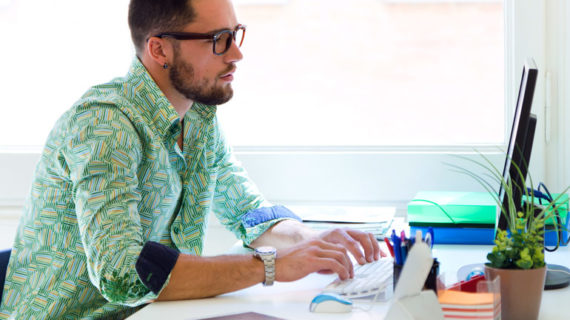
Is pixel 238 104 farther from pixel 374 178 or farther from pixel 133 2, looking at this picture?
pixel 133 2

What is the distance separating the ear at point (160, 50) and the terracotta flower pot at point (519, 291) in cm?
91

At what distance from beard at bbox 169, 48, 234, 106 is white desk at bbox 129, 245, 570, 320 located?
520mm

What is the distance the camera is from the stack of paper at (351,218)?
5.97ft

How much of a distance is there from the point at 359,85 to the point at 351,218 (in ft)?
2.08

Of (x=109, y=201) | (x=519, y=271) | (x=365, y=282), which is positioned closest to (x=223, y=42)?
(x=109, y=201)

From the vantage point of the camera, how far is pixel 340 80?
7.82 ft

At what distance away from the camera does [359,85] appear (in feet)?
7.79

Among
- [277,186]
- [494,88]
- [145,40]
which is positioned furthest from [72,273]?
[494,88]

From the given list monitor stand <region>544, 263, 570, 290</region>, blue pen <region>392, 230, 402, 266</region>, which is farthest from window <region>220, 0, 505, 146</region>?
blue pen <region>392, 230, 402, 266</region>

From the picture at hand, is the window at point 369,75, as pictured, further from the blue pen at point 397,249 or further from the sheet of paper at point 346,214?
the blue pen at point 397,249

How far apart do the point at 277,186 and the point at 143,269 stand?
1.16 m

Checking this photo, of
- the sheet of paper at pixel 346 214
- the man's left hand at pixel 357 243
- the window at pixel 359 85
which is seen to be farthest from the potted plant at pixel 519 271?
the window at pixel 359 85

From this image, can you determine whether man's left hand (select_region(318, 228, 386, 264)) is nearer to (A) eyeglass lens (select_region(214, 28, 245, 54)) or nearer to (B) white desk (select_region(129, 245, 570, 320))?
(B) white desk (select_region(129, 245, 570, 320))

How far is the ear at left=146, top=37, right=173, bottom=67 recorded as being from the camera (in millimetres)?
1666
